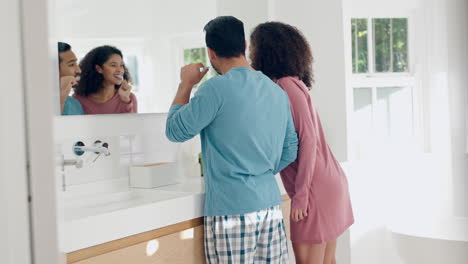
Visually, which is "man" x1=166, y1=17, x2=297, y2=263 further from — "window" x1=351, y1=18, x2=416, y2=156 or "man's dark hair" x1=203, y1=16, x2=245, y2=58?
"window" x1=351, y1=18, x2=416, y2=156

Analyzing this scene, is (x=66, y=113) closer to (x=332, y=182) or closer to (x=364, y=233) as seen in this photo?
(x=332, y=182)

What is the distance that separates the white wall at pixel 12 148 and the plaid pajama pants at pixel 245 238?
4.11 feet

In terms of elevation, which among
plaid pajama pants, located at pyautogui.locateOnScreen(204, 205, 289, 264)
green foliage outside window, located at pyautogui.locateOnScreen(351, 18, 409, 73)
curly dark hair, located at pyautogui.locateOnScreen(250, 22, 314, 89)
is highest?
green foliage outside window, located at pyautogui.locateOnScreen(351, 18, 409, 73)

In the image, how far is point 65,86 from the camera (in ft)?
7.07

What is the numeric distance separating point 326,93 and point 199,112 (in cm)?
164

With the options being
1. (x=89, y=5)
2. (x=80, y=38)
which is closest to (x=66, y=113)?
(x=80, y=38)

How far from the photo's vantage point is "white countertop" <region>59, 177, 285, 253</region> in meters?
1.51

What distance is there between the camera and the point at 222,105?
69.8 inches

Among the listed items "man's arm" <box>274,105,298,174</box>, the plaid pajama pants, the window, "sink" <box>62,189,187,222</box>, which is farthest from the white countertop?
the window

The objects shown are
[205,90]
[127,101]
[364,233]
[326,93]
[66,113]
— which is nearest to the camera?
[205,90]

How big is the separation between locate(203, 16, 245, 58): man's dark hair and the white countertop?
0.53 meters


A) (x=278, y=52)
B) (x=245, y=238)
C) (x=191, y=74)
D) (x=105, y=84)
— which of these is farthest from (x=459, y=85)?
(x=105, y=84)

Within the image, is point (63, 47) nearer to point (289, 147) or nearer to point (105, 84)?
point (105, 84)

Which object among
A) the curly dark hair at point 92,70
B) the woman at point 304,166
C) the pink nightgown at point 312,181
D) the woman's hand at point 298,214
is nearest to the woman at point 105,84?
the curly dark hair at point 92,70
